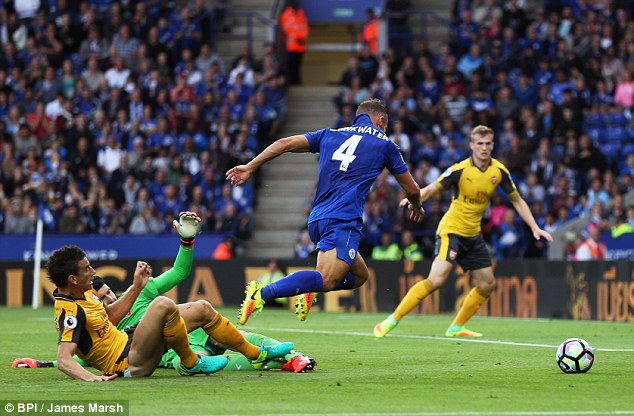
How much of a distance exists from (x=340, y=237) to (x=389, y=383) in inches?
63.5

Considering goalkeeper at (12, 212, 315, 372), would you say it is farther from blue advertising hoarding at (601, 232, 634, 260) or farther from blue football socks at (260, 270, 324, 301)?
blue advertising hoarding at (601, 232, 634, 260)

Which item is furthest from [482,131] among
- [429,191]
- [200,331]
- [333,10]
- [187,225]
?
[333,10]

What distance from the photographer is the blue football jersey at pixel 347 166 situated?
1134 centimetres

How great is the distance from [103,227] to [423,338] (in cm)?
1223

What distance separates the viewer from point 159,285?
10773mm

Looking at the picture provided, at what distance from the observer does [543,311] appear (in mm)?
21266

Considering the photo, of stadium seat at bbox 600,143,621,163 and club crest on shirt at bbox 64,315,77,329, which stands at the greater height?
club crest on shirt at bbox 64,315,77,329

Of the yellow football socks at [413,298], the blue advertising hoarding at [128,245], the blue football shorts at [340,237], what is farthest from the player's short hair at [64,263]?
the blue advertising hoarding at [128,245]

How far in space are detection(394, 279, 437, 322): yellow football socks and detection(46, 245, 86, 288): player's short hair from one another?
6.24 meters

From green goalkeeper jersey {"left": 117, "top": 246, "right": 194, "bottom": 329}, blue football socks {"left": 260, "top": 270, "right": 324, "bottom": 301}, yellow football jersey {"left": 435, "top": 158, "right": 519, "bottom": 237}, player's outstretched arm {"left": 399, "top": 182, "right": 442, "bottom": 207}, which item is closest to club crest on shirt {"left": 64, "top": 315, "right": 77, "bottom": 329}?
green goalkeeper jersey {"left": 117, "top": 246, "right": 194, "bottom": 329}

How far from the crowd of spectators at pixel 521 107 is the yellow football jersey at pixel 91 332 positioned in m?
13.7

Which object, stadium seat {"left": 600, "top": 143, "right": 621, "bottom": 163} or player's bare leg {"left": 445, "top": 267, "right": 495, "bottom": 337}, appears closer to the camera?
player's bare leg {"left": 445, "top": 267, "right": 495, "bottom": 337}

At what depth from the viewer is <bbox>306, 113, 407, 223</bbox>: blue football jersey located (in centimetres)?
1134

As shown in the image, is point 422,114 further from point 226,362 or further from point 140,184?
point 226,362
